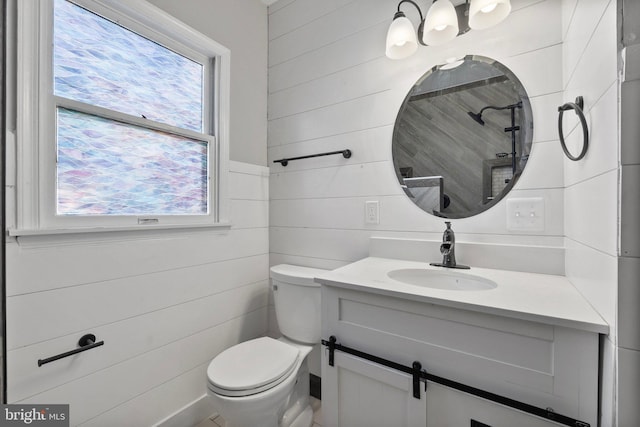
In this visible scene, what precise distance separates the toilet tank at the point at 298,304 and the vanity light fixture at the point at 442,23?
1.20m

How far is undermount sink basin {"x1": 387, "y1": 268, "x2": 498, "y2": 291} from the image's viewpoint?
1087 millimetres

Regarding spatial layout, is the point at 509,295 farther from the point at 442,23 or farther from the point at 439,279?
the point at 442,23

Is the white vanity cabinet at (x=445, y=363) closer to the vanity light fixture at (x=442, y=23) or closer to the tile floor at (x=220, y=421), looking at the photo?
the tile floor at (x=220, y=421)

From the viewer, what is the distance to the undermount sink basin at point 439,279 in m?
1.09

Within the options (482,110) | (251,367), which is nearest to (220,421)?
(251,367)

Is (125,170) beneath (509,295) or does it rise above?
above

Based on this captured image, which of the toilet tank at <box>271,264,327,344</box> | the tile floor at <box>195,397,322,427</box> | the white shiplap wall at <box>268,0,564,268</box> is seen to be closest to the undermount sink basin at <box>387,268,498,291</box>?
the white shiplap wall at <box>268,0,564,268</box>

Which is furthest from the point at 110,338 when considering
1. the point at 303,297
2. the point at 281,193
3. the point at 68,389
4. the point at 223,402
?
the point at 281,193

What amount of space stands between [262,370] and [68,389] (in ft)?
2.37

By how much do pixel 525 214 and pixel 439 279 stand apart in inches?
16.8

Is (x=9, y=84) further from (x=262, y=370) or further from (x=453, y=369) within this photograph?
(x=453, y=369)

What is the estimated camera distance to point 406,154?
1.38m

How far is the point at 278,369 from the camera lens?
1196 mm

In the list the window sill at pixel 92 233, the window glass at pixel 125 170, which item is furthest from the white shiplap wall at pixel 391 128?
the window sill at pixel 92 233
